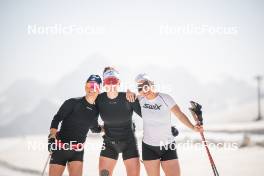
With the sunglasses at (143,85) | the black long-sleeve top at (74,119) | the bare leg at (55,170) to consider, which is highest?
the sunglasses at (143,85)

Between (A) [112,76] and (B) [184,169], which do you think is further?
(B) [184,169]

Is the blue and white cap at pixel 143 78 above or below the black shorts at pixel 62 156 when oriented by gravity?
above

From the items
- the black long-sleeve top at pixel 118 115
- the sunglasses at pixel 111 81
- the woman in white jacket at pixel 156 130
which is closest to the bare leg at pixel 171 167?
the woman in white jacket at pixel 156 130

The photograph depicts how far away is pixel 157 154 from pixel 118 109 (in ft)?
3.92

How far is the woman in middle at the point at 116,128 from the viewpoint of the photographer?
7.02 m

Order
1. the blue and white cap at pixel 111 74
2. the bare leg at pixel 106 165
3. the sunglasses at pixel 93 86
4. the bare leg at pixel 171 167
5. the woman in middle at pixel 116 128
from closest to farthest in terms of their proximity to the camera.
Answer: the bare leg at pixel 171 167
the bare leg at pixel 106 165
the woman in middle at pixel 116 128
the sunglasses at pixel 93 86
the blue and white cap at pixel 111 74

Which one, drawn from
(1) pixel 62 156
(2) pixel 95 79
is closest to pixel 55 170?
(1) pixel 62 156

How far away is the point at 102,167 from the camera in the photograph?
6934 mm

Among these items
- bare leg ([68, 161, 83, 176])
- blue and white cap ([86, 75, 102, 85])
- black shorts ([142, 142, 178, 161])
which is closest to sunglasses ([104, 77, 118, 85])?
blue and white cap ([86, 75, 102, 85])

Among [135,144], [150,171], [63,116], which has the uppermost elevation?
[63,116]

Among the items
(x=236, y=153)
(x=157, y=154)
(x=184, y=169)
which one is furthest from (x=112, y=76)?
(x=236, y=153)

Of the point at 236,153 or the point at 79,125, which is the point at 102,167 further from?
the point at 236,153

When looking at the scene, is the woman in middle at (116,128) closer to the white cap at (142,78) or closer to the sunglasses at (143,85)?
the sunglasses at (143,85)

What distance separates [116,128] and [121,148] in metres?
0.42
